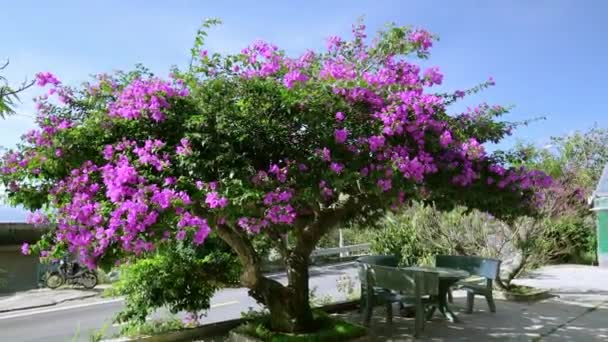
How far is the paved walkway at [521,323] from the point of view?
5.77m

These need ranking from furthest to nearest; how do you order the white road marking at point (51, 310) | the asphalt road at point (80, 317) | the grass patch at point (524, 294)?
1. the white road marking at point (51, 310)
2. the grass patch at point (524, 294)
3. the asphalt road at point (80, 317)

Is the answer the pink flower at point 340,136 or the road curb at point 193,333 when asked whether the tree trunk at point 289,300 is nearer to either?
the road curb at point 193,333

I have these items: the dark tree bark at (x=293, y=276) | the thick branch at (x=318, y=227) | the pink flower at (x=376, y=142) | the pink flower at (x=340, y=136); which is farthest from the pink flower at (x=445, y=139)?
the thick branch at (x=318, y=227)

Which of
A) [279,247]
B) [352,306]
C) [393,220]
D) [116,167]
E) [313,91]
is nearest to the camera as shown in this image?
[116,167]

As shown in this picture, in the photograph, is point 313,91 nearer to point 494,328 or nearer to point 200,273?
point 200,273

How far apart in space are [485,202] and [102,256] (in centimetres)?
377

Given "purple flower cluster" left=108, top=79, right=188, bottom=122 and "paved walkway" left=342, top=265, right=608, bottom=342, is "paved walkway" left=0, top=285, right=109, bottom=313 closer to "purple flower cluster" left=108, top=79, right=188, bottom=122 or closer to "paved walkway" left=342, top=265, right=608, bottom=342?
"paved walkway" left=342, top=265, right=608, bottom=342

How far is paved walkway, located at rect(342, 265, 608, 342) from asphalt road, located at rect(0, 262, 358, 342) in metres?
1.92

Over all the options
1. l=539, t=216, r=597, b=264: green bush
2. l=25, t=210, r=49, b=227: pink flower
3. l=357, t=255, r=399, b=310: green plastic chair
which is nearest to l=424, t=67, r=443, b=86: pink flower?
l=357, t=255, r=399, b=310: green plastic chair

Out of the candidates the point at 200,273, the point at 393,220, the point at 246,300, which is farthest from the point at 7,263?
the point at 200,273

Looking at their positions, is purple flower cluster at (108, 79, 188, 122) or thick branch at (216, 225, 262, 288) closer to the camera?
purple flower cluster at (108, 79, 188, 122)

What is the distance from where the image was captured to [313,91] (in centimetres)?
425

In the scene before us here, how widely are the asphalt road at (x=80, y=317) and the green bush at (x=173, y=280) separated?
1.53 meters

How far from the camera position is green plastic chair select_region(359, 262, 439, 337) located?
576 cm
